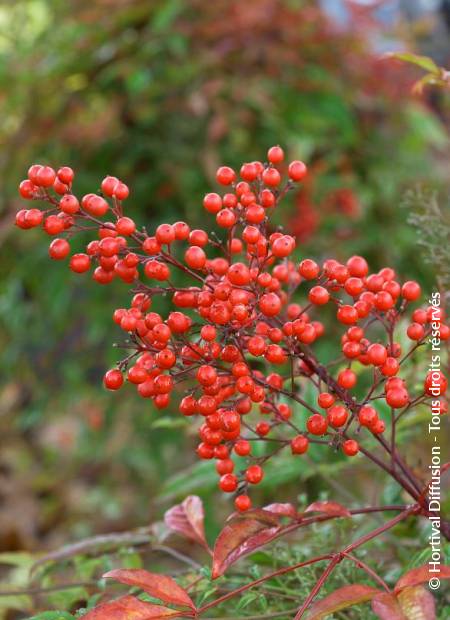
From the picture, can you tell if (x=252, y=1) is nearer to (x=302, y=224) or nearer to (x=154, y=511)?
(x=302, y=224)

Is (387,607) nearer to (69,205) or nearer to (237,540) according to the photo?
(237,540)

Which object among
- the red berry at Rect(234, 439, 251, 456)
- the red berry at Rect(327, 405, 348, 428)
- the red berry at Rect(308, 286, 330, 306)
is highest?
the red berry at Rect(308, 286, 330, 306)

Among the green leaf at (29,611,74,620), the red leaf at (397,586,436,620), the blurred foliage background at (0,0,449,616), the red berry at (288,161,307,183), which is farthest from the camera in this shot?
the blurred foliage background at (0,0,449,616)

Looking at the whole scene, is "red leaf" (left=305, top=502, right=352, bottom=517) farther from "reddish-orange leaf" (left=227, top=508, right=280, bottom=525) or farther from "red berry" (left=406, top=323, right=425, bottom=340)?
"red berry" (left=406, top=323, right=425, bottom=340)

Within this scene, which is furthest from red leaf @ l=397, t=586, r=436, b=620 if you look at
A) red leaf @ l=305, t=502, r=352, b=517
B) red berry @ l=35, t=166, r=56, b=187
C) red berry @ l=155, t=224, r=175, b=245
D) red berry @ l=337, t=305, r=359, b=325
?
red berry @ l=35, t=166, r=56, b=187

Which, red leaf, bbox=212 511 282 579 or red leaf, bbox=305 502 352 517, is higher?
red leaf, bbox=305 502 352 517
